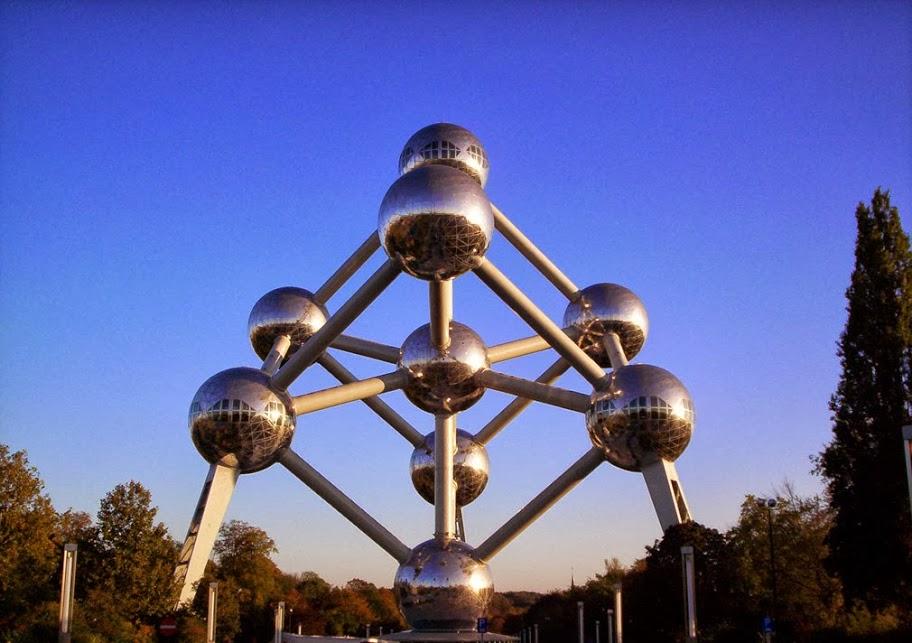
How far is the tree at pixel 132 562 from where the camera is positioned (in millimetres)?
35219

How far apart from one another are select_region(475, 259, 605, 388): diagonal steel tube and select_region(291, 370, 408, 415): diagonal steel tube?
3.38 meters

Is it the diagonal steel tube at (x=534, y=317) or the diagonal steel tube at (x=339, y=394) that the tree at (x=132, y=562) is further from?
the diagonal steel tube at (x=534, y=317)

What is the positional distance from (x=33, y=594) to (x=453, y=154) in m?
17.8

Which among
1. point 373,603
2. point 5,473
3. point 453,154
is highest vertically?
point 453,154

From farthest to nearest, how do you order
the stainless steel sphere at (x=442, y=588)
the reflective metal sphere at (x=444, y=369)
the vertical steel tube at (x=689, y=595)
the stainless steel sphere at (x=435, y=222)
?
the reflective metal sphere at (x=444, y=369)
the stainless steel sphere at (x=442, y=588)
the vertical steel tube at (x=689, y=595)
the stainless steel sphere at (x=435, y=222)

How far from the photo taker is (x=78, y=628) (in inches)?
934

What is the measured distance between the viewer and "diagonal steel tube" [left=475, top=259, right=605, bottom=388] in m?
19.0

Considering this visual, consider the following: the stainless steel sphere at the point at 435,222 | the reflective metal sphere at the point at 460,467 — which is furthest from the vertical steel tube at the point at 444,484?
the stainless steel sphere at the point at 435,222

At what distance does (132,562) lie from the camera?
119ft

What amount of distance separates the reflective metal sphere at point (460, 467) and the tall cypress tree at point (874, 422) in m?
8.60

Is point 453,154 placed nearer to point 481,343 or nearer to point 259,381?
point 481,343

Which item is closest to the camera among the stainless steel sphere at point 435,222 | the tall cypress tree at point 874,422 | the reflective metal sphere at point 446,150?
the stainless steel sphere at point 435,222

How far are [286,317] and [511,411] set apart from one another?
5.82m

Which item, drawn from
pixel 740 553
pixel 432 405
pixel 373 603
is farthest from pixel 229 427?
pixel 373 603
